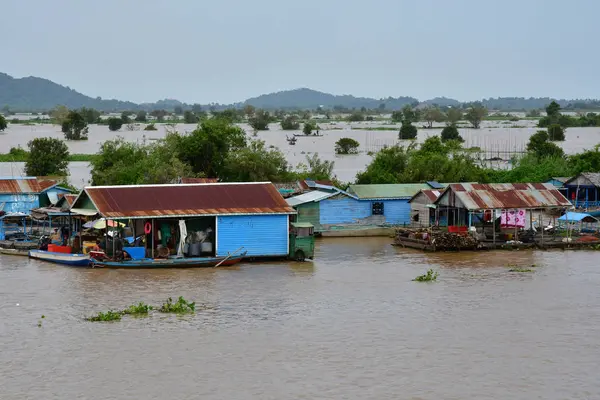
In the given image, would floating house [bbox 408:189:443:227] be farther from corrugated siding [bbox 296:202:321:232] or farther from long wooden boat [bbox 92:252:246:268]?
long wooden boat [bbox 92:252:246:268]

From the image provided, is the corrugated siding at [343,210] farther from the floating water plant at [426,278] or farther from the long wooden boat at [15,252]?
the long wooden boat at [15,252]

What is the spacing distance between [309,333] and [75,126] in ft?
248

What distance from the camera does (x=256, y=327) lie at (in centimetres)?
1847

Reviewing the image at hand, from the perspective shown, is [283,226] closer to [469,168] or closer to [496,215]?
[496,215]

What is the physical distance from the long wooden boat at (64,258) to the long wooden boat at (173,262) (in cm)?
31

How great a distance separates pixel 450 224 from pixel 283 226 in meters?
6.71

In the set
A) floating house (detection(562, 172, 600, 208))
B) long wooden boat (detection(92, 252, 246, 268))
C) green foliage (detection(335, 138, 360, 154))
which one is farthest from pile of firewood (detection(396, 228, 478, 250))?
green foliage (detection(335, 138, 360, 154))

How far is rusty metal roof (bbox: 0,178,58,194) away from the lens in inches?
1243

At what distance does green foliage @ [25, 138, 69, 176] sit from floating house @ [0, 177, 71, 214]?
37.9 ft

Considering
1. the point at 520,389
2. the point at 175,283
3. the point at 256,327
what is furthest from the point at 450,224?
the point at 520,389

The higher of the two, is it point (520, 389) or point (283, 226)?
point (283, 226)

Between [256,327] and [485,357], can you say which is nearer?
[485,357]

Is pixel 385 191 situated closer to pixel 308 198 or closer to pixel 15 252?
pixel 308 198

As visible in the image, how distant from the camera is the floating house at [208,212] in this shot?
24594 millimetres
